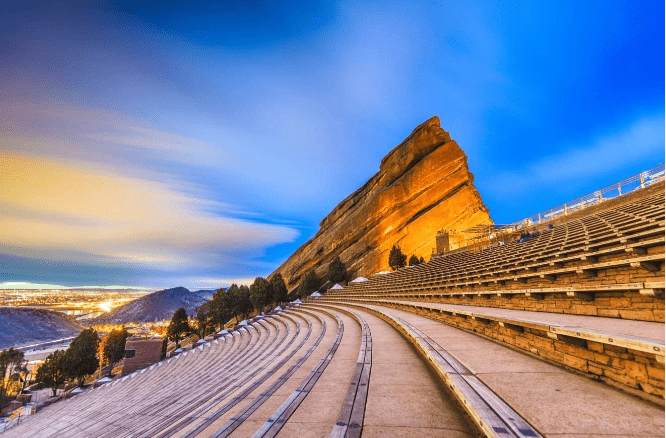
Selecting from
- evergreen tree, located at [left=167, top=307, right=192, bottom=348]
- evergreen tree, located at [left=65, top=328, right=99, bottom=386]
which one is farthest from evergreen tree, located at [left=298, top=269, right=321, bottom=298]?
evergreen tree, located at [left=65, top=328, right=99, bottom=386]

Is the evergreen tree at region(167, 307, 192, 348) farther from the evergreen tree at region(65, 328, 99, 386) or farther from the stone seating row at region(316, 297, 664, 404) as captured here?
the stone seating row at region(316, 297, 664, 404)

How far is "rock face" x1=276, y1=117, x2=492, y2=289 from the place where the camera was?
46.9 m

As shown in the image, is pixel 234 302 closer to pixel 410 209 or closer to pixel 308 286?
pixel 308 286

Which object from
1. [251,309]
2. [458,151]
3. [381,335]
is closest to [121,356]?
[251,309]

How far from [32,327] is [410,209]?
18412cm

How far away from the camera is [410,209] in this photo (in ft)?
163

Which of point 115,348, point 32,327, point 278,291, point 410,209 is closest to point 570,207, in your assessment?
point 410,209

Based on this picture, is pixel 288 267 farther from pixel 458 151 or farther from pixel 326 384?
pixel 326 384

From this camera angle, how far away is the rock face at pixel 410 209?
46.9m

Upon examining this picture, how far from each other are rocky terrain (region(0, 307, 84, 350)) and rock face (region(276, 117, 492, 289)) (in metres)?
134

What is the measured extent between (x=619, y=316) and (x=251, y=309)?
164 ft

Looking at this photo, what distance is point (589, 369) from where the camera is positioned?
353 centimetres

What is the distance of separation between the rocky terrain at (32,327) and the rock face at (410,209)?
134m

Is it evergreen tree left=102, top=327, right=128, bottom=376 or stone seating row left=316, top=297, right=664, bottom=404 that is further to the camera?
evergreen tree left=102, top=327, right=128, bottom=376
